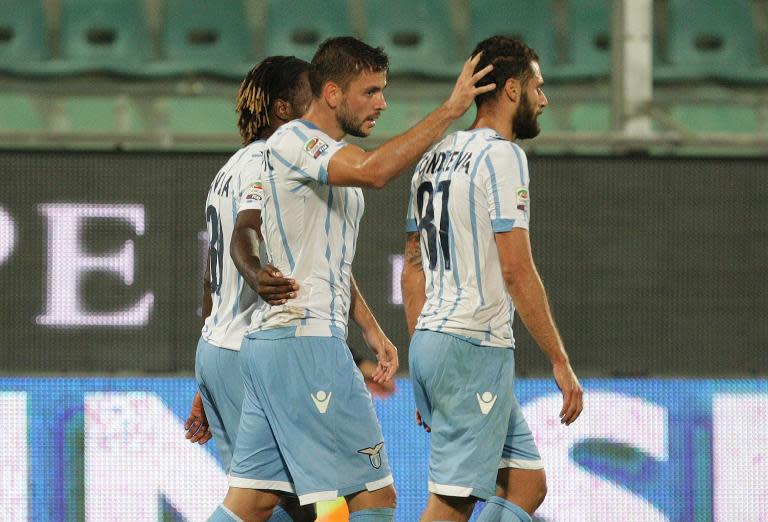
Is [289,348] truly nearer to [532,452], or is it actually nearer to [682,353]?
[532,452]

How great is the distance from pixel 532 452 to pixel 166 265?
6.78 ft

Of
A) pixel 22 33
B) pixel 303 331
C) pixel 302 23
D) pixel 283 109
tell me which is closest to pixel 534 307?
pixel 303 331

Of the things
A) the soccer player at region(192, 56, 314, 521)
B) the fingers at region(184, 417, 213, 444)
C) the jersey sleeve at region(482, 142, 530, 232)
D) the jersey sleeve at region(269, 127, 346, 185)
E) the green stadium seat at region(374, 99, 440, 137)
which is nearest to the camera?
the jersey sleeve at region(269, 127, 346, 185)

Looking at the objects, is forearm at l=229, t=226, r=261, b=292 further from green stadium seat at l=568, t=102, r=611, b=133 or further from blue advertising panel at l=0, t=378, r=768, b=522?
green stadium seat at l=568, t=102, r=611, b=133

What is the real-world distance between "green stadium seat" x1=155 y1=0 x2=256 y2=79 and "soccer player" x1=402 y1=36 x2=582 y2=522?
5.50m

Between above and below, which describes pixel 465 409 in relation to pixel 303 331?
below

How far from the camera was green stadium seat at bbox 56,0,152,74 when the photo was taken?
855 cm

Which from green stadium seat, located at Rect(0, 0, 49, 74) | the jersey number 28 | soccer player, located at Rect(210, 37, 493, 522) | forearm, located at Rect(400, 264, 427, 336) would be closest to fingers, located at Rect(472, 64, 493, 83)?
soccer player, located at Rect(210, 37, 493, 522)

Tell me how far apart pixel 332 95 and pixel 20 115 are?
5.18 metres

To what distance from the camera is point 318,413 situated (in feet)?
10.1

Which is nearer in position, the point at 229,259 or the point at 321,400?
the point at 321,400

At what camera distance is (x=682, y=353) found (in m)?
4.98

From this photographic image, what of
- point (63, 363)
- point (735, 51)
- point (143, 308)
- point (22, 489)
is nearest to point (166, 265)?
point (143, 308)

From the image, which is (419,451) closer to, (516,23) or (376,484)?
(376,484)
